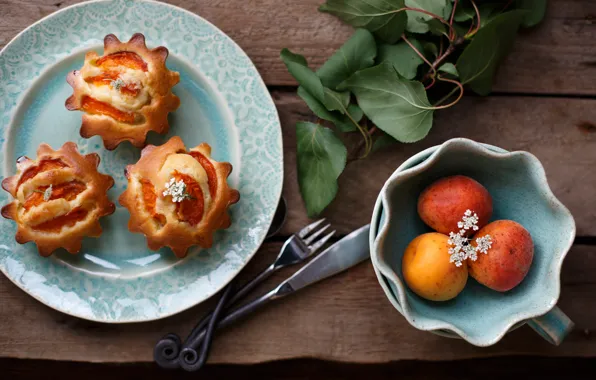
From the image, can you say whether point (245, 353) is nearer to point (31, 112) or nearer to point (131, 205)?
point (131, 205)

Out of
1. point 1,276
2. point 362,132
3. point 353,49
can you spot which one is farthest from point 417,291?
point 1,276

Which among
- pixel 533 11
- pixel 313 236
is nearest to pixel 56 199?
pixel 313 236

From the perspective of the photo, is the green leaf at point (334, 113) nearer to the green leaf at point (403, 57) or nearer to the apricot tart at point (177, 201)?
the green leaf at point (403, 57)

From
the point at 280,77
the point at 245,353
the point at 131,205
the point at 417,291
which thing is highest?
the point at 280,77

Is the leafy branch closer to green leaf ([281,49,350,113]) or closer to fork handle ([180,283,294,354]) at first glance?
green leaf ([281,49,350,113])

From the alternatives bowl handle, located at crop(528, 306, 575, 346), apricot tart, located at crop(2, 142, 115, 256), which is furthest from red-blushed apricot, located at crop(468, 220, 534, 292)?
apricot tart, located at crop(2, 142, 115, 256)

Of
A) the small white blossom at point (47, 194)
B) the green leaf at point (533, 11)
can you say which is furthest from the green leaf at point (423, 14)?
the small white blossom at point (47, 194)

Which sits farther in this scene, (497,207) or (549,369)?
(549,369)
